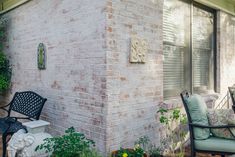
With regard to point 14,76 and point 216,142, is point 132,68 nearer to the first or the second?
point 216,142

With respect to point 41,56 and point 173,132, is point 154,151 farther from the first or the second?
point 41,56

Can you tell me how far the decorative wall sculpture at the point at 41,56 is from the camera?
419 centimetres

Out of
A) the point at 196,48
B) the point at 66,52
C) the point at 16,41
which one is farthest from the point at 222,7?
the point at 16,41

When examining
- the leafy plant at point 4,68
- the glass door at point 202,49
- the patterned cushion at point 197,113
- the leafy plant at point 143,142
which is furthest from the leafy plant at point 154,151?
the leafy plant at point 4,68

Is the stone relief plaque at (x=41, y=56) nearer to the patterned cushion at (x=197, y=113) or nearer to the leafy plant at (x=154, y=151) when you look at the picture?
the leafy plant at (x=154, y=151)

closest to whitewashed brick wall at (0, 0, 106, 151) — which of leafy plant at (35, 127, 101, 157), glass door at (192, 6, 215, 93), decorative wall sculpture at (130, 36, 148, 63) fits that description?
leafy plant at (35, 127, 101, 157)

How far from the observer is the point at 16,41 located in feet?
16.9

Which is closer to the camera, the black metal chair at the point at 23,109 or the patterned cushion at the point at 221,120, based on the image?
the patterned cushion at the point at 221,120

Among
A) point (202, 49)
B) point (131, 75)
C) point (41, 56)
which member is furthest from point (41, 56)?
point (202, 49)

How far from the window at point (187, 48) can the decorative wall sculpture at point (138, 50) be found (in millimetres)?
758

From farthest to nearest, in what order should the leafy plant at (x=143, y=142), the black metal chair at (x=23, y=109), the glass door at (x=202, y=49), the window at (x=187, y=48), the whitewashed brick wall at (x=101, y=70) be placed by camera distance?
the glass door at (x=202, y=49) → the window at (x=187, y=48) → the black metal chair at (x=23, y=109) → the leafy plant at (x=143, y=142) → the whitewashed brick wall at (x=101, y=70)

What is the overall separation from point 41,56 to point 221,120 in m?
2.87

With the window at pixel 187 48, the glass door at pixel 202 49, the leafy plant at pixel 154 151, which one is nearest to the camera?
the leafy plant at pixel 154 151

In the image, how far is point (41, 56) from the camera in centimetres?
423
